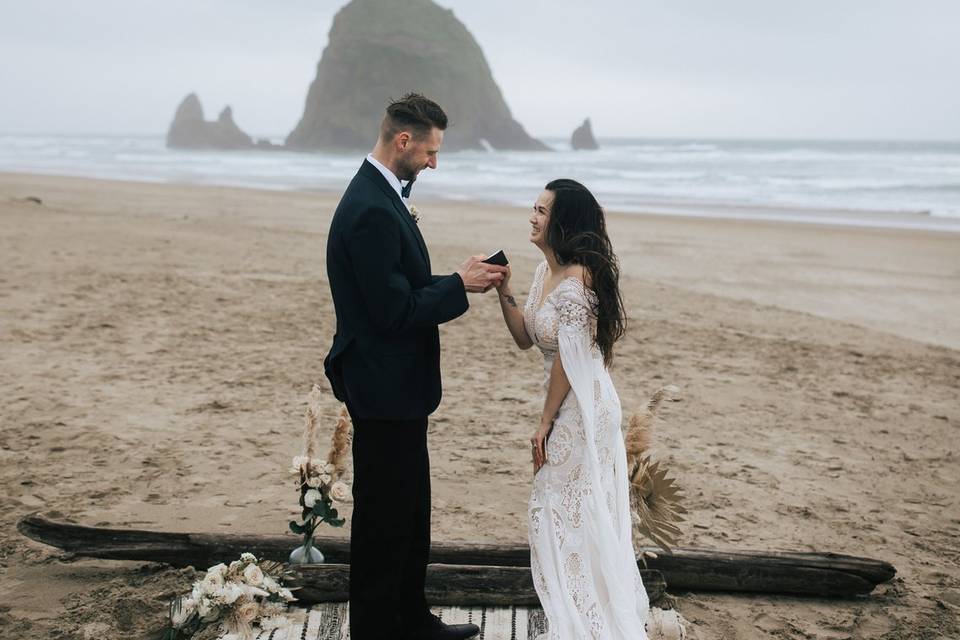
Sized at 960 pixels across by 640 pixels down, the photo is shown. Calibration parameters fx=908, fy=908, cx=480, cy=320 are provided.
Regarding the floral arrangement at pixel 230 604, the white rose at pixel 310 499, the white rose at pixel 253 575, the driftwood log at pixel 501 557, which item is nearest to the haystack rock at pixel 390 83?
the driftwood log at pixel 501 557

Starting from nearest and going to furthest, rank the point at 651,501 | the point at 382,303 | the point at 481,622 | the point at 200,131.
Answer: the point at 382,303 → the point at 481,622 → the point at 651,501 → the point at 200,131

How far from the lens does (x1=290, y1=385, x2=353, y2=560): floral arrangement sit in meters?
4.38

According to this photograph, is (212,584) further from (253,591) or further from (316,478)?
(316,478)

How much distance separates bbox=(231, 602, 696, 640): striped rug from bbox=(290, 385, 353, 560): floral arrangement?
0.33 m

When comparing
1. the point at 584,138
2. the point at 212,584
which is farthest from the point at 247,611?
the point at 584,138

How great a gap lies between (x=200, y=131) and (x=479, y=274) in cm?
12030

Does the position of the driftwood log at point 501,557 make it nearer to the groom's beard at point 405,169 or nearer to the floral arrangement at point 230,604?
the floral arrangement at point 230,604

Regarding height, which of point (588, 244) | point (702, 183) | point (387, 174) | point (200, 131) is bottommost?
point (588, 244)

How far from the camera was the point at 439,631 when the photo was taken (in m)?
4.00

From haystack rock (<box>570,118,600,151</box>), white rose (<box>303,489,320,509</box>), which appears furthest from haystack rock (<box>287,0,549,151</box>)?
white rose (<box>303,489,320,509</box>)

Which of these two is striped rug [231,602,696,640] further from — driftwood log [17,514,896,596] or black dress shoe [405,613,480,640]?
driftwood log [17,514,896,596]

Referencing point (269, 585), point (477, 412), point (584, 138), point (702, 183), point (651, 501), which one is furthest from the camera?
point (584, 138)

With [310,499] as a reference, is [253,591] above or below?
below

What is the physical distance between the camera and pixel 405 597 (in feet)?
12.9
